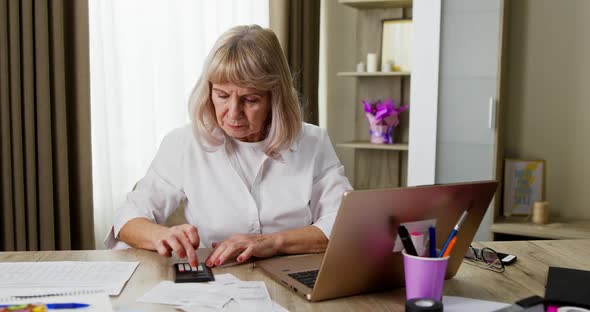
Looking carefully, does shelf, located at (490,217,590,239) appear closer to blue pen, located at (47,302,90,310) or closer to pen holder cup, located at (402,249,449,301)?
pen holder cup, located at (402,249,449,301)

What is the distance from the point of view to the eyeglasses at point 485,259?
1402 millimetres

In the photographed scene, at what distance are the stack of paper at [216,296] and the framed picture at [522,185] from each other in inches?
84.1

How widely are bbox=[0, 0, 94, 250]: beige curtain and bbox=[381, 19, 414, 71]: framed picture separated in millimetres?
1648

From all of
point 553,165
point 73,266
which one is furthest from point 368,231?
point 553,165

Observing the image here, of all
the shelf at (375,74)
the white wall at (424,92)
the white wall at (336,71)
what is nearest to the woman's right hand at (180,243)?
the white wall at (424,92)

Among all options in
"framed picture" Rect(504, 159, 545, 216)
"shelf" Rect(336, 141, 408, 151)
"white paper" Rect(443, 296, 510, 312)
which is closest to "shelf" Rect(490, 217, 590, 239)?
"framed picture" Rect(504, 159, 545, 216)

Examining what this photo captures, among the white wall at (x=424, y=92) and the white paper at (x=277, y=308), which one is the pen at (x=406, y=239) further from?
the white wall at (x=424, y=92)

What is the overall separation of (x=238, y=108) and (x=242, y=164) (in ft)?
0.61

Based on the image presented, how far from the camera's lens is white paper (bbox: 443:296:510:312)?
3.67 ft

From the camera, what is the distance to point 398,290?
4.04 feet

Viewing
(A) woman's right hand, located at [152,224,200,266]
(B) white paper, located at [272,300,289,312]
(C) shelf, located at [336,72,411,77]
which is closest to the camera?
(B) white paper, located at [272,300,289,312]

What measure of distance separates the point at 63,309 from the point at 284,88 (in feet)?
2.76

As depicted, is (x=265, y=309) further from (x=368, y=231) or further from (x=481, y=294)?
(x=481, y=294)

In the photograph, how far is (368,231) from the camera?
110 cm
